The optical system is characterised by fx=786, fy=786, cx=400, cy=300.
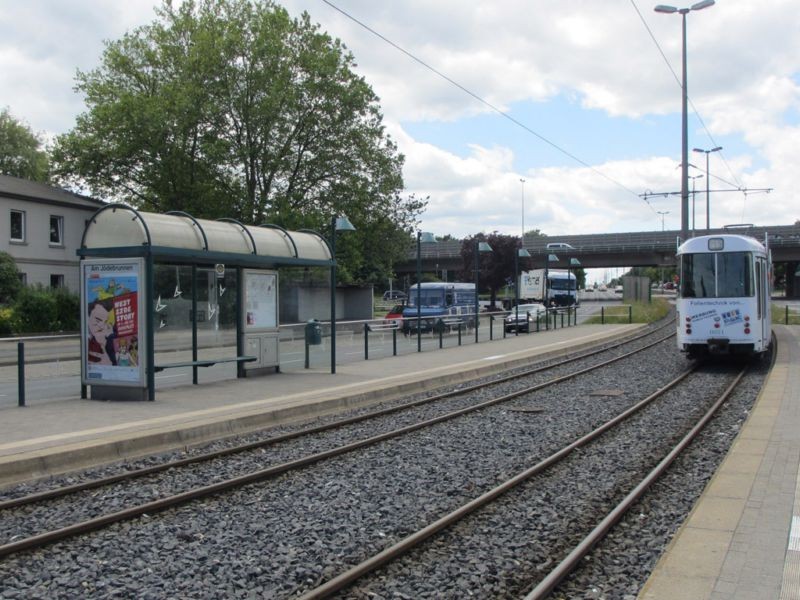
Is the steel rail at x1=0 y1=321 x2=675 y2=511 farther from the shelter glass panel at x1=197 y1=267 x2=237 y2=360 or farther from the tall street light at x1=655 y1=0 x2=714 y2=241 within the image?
the tall street light at x1=655 y1=0 x2=714 y2=241

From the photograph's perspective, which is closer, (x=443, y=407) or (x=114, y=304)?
(x=114, y=304)

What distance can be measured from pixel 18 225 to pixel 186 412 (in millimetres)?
33673

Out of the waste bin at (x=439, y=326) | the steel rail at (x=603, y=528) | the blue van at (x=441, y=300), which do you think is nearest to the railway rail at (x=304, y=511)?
the steel rail at (x=603, y=528)

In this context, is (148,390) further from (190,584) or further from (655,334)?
(655,334)

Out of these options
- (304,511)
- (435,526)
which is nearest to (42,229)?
(304,511)

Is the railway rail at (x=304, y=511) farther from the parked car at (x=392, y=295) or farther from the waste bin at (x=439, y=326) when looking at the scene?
the parked car at (x=392, y=295)

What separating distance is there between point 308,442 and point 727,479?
5.13 meters

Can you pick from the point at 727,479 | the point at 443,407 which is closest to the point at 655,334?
the point at 443,407

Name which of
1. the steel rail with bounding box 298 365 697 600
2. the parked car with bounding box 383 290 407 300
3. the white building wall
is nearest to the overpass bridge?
the parked car with bounding box 383 290 407 300

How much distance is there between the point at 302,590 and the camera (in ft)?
17.0

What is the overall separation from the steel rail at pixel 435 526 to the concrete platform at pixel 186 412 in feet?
14.4

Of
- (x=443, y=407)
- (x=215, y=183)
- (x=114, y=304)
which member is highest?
(x=215, y=183)

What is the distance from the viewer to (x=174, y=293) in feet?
47.2

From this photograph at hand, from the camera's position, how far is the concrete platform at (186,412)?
28.9 ft
